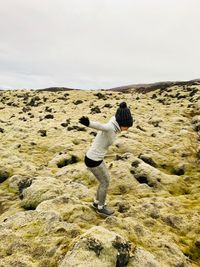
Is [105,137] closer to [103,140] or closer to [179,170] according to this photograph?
[103,140]

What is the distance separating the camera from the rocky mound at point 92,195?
41.2ft

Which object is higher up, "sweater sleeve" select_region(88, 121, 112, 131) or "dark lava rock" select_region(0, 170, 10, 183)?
"sweater sleeve" select_region(88, 121, 112, 131)

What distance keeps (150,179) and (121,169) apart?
1897mm

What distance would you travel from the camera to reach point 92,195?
2011 centimetres

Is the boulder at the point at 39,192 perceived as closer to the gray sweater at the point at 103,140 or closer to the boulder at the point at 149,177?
the gray sweater at the point at 103,140

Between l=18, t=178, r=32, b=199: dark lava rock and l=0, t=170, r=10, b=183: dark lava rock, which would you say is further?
l=0, t=170, r=10, b=183: dark lava rock

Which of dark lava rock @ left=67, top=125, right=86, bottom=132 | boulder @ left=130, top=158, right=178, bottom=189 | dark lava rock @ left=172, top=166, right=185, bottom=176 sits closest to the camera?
boulder @ left=130, top=158, right=178, bottom=189

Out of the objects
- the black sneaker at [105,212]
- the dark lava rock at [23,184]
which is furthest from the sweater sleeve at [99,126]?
the dark lava rock at [23,184]

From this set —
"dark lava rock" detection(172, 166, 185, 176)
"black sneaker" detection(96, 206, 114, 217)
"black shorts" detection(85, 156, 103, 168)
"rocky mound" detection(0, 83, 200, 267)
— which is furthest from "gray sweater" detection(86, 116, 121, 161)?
"dark lava rock" detection(172, 166, 185, 176)

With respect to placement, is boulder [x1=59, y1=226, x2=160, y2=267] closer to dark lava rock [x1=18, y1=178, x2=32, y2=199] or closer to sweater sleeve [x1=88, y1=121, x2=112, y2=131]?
sweater sleeve [x1=88, y1=121, x2=112, y2=131]

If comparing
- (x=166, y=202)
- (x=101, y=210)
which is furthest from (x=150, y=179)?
(x=101, y=210)

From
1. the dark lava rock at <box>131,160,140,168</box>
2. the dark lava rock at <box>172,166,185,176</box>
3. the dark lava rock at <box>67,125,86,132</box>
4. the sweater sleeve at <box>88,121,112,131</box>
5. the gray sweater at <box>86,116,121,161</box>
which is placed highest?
the sweater sleeve at <box>88,121,112,131</box>

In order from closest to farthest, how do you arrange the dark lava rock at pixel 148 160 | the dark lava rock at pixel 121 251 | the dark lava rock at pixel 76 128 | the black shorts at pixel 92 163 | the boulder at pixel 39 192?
the dark lava rock at pixel 121 251, the black shorts at pixel 92 163, the boulder at pixel 39 192, the dark lava rock at pixel 148 160, the dark lava rock at pixel 76 128

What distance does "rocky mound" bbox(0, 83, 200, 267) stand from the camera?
41.2 feet
